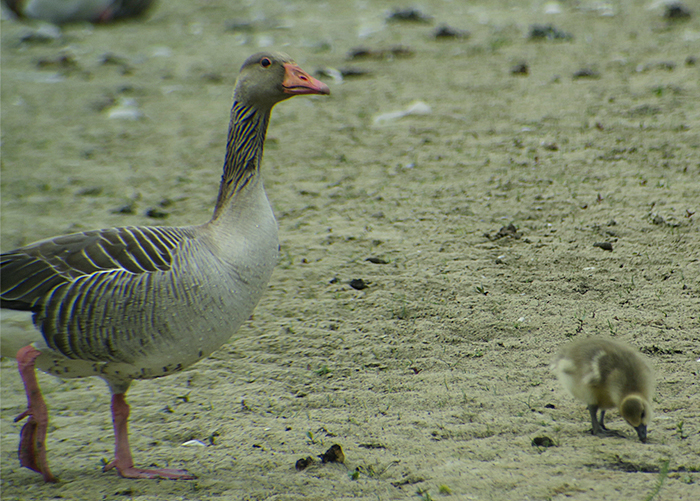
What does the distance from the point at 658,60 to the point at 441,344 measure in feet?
20.3

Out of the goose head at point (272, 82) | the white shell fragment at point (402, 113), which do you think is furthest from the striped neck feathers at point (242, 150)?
the white shell fragment at point (402, 113)

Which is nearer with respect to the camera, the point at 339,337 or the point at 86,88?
the point at 339,337

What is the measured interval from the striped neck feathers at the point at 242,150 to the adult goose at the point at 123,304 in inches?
10.8

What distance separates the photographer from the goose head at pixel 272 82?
4.09m

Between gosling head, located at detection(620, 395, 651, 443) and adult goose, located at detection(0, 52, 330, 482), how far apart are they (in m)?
1.99

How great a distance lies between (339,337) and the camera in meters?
4.70

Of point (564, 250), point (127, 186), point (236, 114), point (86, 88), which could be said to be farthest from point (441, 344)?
point (86, 88)

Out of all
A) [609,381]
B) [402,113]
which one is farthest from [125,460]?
[402,113]

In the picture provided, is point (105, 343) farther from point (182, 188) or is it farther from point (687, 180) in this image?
point (687, 180)

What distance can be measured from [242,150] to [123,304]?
1.19 meters

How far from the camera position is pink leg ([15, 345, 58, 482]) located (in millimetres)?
3484

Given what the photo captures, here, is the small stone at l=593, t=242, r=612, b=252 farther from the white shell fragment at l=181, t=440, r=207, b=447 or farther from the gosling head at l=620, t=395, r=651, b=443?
the white shell fragment at l=181, t=440, r=207, b=447

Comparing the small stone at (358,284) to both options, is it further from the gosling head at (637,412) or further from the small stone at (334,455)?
the gosling head at (637,412)

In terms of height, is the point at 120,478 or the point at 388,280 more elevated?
the point at 388,280
